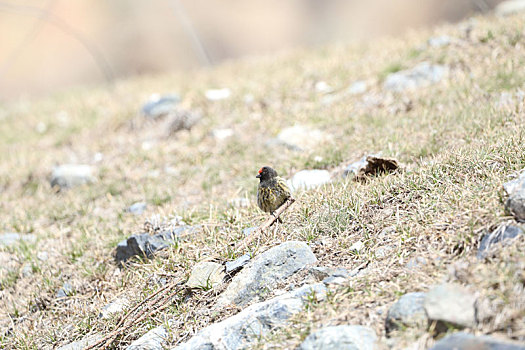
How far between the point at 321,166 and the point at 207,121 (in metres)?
2.77

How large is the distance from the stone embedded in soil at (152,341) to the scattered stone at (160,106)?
5.21 meters

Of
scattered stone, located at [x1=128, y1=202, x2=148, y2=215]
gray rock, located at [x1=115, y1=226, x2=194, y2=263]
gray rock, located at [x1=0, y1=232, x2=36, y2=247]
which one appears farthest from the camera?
scattered stone, located at [x1=128, y1=202, x2=148, y2=215]

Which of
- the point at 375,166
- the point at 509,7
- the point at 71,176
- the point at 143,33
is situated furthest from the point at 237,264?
the point at 143,33

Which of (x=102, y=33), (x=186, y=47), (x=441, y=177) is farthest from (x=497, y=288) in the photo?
(x=102, y=33)

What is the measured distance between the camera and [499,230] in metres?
2.71

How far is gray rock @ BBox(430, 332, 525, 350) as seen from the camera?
80.4 inches

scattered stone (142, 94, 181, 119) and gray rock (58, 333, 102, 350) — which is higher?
scattered stone (142, 94, 181, 119)

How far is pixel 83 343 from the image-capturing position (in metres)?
3.36

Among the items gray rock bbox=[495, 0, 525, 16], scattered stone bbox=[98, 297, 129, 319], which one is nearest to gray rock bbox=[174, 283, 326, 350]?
scattered stone bbox=[98, 297, 129, 319]

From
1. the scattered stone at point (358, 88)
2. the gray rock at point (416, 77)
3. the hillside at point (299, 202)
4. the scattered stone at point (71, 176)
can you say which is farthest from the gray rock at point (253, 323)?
the scattered stone at point (358, 88)

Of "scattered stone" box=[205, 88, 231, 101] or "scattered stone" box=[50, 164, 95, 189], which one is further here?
"scattered stone" box=[205, 88, 231, 101]

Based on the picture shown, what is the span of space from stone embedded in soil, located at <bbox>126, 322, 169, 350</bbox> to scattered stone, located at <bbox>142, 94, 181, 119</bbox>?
5210 mm

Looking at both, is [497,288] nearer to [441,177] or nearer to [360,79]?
[441,177]

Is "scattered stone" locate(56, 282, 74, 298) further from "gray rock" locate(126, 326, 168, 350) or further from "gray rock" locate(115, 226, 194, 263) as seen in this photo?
"gray rock" locate(126, 326, 168, 350)
